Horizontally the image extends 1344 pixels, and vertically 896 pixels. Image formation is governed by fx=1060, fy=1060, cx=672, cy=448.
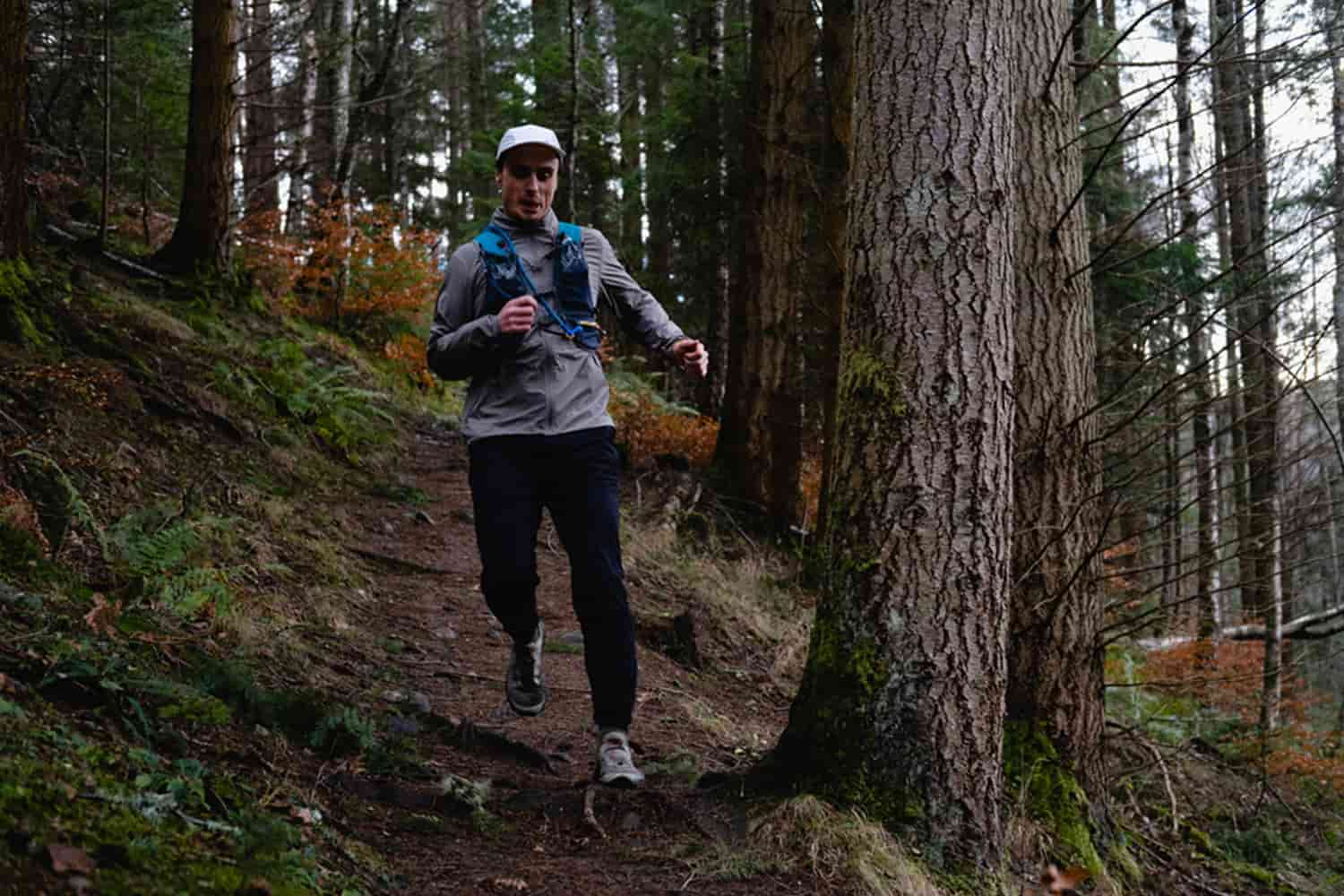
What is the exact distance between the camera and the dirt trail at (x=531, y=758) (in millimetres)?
3365

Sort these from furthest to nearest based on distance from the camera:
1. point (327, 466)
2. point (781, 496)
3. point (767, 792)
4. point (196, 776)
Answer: point (781, 496)
point (327, 466)
point (767, 792)
point (196, 776)

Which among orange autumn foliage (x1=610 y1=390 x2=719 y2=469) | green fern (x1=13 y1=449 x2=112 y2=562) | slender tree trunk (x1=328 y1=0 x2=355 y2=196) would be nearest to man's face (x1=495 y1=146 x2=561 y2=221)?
green fern (x1=13 y1=449 x2=112 y2=562)

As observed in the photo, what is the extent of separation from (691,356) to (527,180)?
3.12 feet

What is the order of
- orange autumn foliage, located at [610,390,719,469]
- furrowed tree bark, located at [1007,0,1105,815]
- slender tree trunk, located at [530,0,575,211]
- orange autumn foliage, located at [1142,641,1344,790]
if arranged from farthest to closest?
slender tree trunk, located at [530,0,575,211] → orange autumn foliage, located at [610,390,719,469] → orange autumn foliage, located at [1142,641,1344,790] → furrowed tree bark, located at [1007,0,1105,815]

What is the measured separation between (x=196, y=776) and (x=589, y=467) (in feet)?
5.83

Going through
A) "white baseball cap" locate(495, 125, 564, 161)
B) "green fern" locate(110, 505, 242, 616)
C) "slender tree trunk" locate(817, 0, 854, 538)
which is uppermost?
"slender tree trunk" locate(817, 0, 854, 538)

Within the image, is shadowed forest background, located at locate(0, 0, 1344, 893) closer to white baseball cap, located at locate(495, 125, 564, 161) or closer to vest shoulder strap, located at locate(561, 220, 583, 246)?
vest shoulder strap, located at locate(561, 220, 583, 246)

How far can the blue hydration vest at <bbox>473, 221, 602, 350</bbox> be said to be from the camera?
414 cm

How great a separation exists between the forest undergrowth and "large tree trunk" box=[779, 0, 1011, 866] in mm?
250

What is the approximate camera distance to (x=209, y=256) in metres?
11.1

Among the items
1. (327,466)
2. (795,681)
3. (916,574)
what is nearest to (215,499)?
(327,466)

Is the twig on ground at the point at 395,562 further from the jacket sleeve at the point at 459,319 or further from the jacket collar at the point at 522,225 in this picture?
the jacket collar at the point at 522,225

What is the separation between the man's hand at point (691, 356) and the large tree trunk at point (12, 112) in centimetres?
476

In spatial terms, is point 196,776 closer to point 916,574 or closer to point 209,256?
point 916,574
